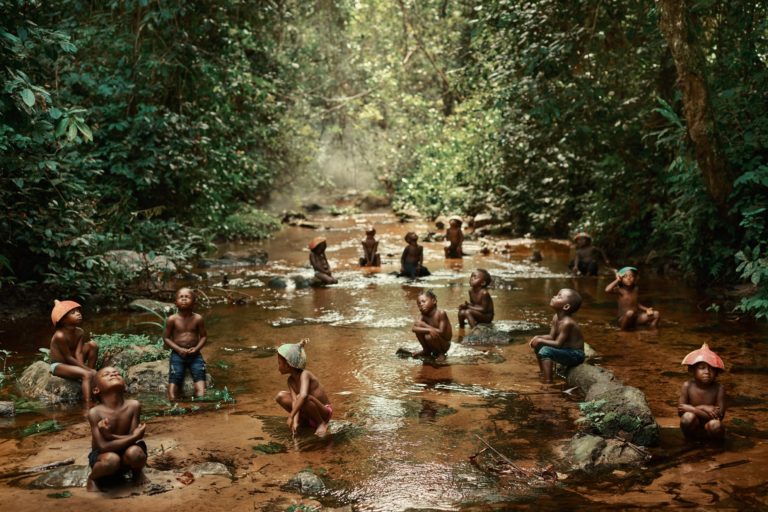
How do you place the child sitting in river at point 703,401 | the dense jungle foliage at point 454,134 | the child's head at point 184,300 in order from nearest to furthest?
the child sitting in river at point 703,401, the child's head at point 184,300, the dense jungle foliage at point 454,134

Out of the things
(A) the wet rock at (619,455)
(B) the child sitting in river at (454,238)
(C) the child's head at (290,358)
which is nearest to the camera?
(A) the wet rock at (619,455)

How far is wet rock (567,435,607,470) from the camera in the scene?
525 cm

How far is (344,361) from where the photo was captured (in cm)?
838

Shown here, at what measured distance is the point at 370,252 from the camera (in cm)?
1549

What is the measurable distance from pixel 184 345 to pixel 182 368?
23cm

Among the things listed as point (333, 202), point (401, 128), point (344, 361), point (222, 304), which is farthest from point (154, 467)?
point (333, 202)

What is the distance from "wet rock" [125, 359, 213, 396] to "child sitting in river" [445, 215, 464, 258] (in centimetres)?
896

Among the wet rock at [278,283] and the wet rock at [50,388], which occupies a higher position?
the wet rock at [278,283]

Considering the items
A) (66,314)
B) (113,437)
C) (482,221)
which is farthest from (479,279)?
(482,221)

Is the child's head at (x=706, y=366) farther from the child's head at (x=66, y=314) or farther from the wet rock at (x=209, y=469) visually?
the child's head at (x=66, y=314)

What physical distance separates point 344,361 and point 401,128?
23240 millimetres

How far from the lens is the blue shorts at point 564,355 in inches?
297

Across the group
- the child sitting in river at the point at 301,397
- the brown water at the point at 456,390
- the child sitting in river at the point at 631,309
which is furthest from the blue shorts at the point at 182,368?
the child sitting in river at the point at 631,309

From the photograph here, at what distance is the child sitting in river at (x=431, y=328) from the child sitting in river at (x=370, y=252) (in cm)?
694
